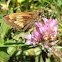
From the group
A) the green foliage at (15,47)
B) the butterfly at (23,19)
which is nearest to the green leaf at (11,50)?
the green foliage at (15,47)

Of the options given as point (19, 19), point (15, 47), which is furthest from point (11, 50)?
point (19, 19)

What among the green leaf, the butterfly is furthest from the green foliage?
the butterfly

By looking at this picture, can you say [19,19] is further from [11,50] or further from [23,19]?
[11,50]

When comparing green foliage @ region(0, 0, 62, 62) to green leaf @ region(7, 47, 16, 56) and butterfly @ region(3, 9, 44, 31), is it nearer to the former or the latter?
green leaf @ region(7, 47, 16, 56)

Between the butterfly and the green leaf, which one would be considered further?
the green leaf

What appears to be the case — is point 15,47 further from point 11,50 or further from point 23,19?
point 23,19

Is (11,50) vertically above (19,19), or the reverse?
(19,19)

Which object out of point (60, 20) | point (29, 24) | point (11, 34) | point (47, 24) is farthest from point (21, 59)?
point (60, 20)
